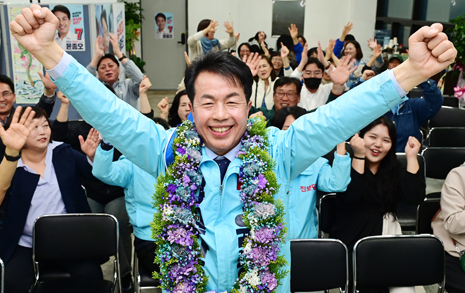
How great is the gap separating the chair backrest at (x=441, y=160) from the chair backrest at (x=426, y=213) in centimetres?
102

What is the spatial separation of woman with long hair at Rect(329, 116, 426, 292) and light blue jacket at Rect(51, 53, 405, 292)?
129 cm

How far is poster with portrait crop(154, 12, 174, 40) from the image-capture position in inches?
409

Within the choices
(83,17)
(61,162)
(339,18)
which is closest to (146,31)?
(339,18)

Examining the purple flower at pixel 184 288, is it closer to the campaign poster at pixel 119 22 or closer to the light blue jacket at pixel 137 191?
the light blue jacket at pixel 137 191

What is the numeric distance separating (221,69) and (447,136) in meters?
3.85

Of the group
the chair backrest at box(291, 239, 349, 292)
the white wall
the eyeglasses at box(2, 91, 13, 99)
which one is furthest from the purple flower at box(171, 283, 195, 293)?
the white wall

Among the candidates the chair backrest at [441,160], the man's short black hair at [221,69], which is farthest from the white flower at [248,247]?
the chair backrest at [441,160]

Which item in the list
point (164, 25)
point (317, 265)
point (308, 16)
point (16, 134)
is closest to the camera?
point (317, 265)

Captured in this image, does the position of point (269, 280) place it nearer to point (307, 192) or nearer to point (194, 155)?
point (194, 155)

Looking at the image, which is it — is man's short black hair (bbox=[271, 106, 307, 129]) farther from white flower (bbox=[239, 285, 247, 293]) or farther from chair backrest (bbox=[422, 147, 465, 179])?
white flower (bbox=[239, 285, 247, 293])

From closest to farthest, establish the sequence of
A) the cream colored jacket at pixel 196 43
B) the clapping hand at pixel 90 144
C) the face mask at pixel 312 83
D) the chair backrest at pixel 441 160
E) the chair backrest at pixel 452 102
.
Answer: the clapping hand at pixel 90 144 → the chair backrest at pixel 441 160 → the face mask at pixel 312 83 → the chair backrest at pixel 452 102 → the cream colored jacket at pixel 196 43

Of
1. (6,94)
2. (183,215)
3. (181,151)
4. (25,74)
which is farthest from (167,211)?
(25,74)

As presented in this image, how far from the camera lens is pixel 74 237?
8.25 ft

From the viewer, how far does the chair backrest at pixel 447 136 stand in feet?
14.7
